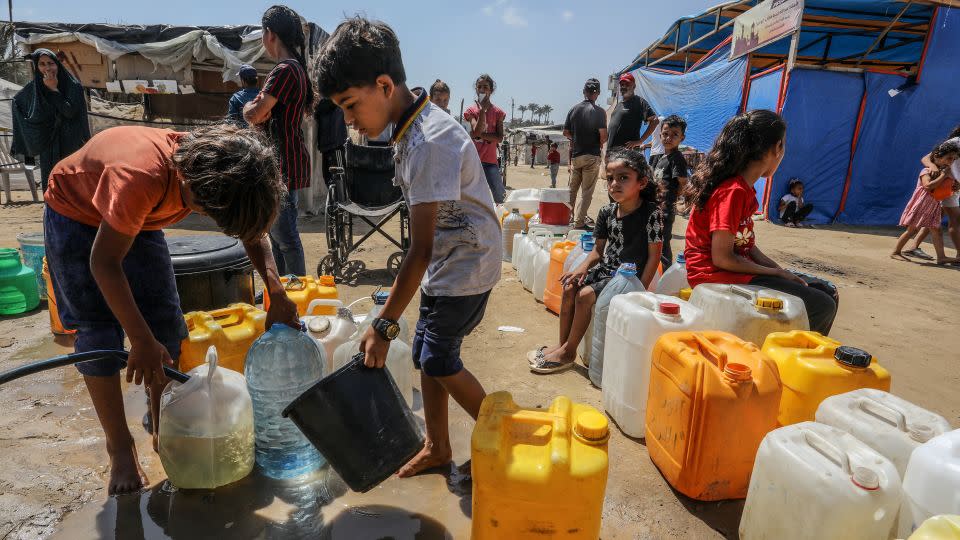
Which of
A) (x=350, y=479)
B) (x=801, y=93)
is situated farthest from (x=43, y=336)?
(x=801, y=93)

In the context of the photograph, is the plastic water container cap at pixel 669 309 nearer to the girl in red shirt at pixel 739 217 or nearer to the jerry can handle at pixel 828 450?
the girl in red shirt at pixel 739 217

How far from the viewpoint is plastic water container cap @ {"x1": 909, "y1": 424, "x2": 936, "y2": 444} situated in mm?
1578

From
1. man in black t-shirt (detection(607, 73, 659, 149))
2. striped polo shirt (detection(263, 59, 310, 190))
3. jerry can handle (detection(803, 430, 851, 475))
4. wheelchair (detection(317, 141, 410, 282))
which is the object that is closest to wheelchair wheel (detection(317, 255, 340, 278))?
wheelchair (detection(317, 141, 410, 282))

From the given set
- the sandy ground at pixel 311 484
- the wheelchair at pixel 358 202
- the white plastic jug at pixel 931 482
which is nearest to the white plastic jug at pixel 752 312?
the sandy ground at pixel 311 484

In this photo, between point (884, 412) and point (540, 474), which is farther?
point (884, 412)

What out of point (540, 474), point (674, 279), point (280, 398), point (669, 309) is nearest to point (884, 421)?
point (669, 309)

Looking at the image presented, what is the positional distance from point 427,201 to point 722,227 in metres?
1.69

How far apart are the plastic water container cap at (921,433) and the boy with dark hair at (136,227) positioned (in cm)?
214

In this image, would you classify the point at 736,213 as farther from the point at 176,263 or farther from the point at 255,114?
the point at 176,263

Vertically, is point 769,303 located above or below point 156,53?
below

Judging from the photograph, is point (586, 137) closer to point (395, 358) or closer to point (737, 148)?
point (737, 148)

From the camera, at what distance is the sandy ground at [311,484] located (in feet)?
6.16

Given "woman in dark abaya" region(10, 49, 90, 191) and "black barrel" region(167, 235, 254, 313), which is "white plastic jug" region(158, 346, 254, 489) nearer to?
"black barrel" region(167, 235, 254, 313)

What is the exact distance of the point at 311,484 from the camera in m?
2.11
